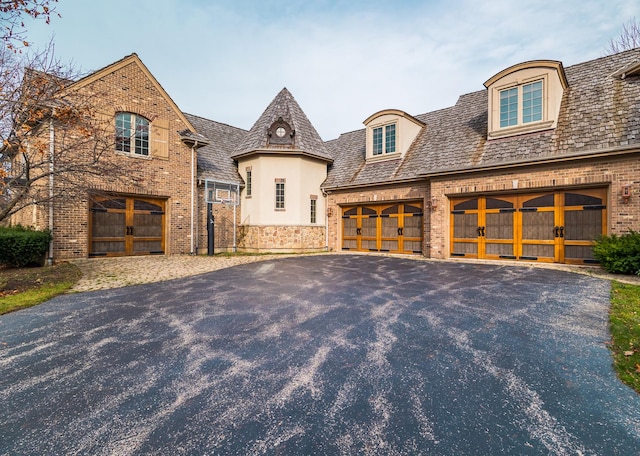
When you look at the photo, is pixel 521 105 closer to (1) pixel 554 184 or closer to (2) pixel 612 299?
(1) pixel 554 184

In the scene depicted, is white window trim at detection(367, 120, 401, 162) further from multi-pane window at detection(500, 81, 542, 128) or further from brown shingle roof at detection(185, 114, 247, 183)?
brown shingle roof at detection(185, 114, 247, 183)

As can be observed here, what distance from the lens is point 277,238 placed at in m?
15.2

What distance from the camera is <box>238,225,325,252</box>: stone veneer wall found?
15086 mm

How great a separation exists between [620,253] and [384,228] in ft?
27.4

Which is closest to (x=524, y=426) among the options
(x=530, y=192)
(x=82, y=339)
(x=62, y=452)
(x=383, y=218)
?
(x=62, y=452)

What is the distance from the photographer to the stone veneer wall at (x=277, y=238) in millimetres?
15086

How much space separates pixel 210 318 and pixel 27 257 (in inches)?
346

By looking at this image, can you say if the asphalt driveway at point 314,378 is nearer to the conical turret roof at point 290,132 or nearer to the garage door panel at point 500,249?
the garage door panel at point 500,249

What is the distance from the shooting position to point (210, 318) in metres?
4.85

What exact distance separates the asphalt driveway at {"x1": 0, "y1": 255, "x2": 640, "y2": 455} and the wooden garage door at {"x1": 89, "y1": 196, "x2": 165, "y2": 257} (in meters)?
7.25

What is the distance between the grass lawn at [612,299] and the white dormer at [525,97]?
6632mm

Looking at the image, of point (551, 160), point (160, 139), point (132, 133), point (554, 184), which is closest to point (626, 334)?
point (554, 184)

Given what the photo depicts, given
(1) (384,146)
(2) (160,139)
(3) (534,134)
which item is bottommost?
(3) (534,134)

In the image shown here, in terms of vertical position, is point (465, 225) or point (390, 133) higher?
point (390, 133)
